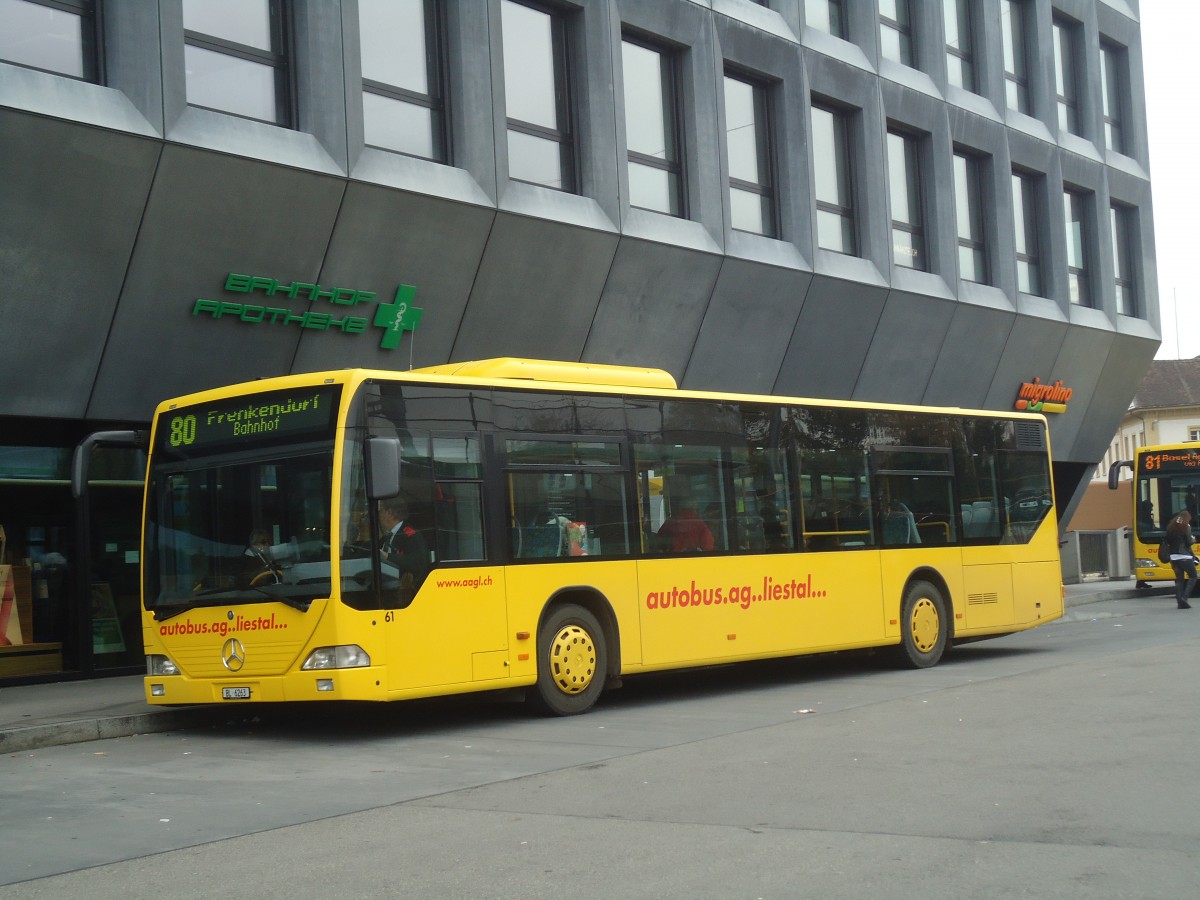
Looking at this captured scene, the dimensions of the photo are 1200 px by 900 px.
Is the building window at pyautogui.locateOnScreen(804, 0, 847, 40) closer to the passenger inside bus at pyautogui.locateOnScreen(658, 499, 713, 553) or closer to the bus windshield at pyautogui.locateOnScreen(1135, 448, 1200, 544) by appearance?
the bus windshield at pyautogui.locateOnScreen(1135, 448, 1200, 544)

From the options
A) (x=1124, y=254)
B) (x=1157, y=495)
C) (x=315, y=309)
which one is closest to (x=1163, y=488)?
(x=1157, y=495)

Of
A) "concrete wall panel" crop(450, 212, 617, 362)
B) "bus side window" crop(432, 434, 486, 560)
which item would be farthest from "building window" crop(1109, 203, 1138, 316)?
"bus side window" crop(432, 434, 486, 560)

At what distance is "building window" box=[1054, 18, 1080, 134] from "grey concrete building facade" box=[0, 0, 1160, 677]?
8 cm

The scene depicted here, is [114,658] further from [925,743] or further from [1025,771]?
[1025,771]

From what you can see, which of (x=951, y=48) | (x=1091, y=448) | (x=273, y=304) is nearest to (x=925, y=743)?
(x=273, y=304)

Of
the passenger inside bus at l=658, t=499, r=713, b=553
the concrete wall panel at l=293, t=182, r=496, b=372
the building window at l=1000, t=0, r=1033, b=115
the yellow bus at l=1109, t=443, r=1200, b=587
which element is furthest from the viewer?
the yellow bus at l=1109, t=443, r=1200, b=587

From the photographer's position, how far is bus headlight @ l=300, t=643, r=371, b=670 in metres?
10.8

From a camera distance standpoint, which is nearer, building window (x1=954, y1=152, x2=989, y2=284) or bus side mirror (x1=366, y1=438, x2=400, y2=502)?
bus side mirror (x1=366, y1=438, x2=400, y2=502)

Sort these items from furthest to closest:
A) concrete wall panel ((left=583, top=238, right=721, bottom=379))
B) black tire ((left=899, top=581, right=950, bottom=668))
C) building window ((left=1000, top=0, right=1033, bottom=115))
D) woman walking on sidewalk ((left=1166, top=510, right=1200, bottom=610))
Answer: building window ((left=1000, top=0, right=1033, bottom=115))
woman walking on sidewalk ((left=1166, top=510, right=1200, bottom=610))
concrete wall panel ((left=583, top=238, right=721, bottom=379))
black tire ((left=899, top=581, right=950, bottom=668))

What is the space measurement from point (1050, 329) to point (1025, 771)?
2326cm

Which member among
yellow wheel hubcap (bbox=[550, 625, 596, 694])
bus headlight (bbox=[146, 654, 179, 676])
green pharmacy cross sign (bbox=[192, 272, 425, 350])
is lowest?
yellow wheel hubcap (bbox=[550, 625, 596, 694])

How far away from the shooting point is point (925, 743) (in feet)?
32.0

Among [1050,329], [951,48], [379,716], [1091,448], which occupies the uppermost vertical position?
[951,48]

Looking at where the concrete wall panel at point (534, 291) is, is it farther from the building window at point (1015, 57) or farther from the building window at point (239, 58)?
the building window at point (1015, 57)
